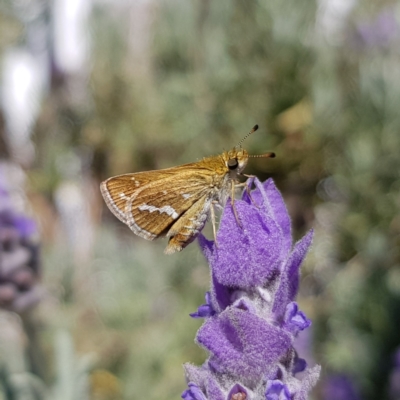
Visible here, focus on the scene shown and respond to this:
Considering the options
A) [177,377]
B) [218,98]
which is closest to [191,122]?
[218,98]

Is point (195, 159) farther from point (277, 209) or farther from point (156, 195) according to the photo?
point (277, 209)

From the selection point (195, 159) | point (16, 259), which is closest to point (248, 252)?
point (16, 259)

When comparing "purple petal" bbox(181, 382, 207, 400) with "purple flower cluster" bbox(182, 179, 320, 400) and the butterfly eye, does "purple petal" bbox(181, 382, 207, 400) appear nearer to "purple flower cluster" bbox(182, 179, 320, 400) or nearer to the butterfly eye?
"purple flower cluster" bbox(182, 179, 320, 400)

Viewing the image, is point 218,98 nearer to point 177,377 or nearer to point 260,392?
point 177,377

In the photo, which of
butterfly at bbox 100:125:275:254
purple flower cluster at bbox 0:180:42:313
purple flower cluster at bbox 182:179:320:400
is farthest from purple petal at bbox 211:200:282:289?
purple flower cluster at bbox 0:180:42:313

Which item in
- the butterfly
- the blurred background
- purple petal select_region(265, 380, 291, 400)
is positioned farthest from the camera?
the blurred background

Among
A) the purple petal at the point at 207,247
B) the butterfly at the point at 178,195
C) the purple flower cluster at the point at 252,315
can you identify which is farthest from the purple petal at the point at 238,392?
the butterfly at the point at 178,195

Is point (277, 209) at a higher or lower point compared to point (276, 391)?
higher

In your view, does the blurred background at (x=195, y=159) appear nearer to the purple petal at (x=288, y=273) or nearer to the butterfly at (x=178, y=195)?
the butterfly at (x=178, y=195)

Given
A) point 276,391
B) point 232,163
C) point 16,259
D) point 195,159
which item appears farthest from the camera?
point 195,159
